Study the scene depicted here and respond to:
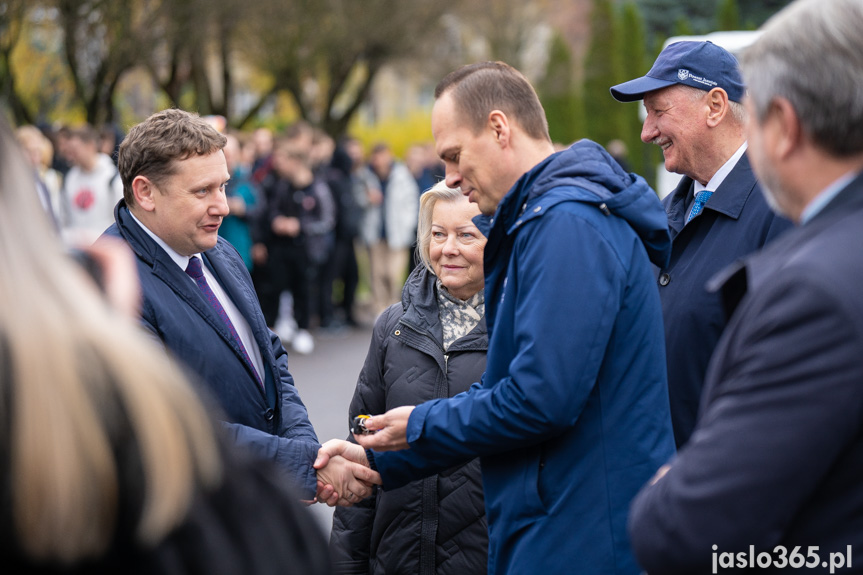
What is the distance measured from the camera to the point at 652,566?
1802mm

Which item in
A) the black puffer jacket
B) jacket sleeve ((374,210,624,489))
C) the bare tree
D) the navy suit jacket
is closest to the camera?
jacket sleeve ((374,210,624,489))

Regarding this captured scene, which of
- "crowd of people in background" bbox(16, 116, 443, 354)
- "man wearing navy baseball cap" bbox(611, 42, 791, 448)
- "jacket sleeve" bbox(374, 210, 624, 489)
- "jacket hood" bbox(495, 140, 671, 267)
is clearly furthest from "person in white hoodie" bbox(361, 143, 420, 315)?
"jacket sleeve" bbox(374, 210, 624, 489)

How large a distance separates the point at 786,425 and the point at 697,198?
2435 mm

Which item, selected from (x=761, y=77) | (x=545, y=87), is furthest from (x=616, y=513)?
(x=545, y=87)

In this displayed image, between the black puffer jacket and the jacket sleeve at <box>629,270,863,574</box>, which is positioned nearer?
the jacket sleeve at <box>629,270,863,574</box>

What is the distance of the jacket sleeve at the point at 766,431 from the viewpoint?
158 cm

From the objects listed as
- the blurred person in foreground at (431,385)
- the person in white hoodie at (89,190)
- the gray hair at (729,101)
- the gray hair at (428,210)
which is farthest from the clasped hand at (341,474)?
the person in white hoodie at (89,190)

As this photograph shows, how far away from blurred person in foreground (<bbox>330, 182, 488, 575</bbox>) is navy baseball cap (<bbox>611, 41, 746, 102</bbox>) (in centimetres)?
93

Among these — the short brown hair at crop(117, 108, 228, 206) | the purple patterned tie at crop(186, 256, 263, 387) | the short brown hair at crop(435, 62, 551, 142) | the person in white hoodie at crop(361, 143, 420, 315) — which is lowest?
the person in white hoodie at crop(361, 143, 420, 315)

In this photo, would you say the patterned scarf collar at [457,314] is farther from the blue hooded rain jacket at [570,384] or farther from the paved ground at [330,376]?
the paved ground at [330,376]

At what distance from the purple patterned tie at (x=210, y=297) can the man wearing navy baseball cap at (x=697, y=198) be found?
1.53m

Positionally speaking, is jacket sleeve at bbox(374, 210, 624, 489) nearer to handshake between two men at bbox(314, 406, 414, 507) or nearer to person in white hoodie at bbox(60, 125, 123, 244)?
handshake between two men at bbox(314, 406, 414, 507)

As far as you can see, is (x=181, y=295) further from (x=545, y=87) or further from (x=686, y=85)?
(x=545, y=87)

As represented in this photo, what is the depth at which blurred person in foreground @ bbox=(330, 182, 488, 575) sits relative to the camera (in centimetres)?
340
